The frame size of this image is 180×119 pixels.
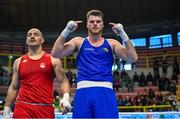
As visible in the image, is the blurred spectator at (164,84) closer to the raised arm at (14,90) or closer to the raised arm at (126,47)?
the raised arm at (14,90)

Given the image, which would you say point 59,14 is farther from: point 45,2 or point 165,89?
point 165,89

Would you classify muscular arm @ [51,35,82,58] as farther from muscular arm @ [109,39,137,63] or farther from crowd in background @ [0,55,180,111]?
crowd in background @ [0,55,180,111]

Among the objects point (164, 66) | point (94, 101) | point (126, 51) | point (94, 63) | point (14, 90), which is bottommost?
point (94, 101)

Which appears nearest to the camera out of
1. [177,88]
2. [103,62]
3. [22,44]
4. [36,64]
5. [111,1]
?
[103,62]

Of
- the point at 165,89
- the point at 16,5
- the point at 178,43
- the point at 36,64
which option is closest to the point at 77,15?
the point at 16,5

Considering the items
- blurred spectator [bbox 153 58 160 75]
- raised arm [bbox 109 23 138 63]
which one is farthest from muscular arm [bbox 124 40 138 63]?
blurred spectator [bbox 153 58 160 75]

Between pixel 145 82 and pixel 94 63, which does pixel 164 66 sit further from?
pixel 94 63

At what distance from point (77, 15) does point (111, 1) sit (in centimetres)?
231

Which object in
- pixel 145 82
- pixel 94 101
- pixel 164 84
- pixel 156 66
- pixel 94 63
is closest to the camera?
pixel 94 101

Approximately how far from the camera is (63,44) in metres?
3.50

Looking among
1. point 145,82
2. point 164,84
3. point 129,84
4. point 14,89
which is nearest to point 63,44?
point 14,89

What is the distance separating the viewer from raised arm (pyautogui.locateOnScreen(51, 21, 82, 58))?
11.3ft

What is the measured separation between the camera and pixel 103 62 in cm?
345

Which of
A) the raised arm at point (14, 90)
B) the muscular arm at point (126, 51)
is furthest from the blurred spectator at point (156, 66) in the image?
the muscular arm at point (126, 51)
